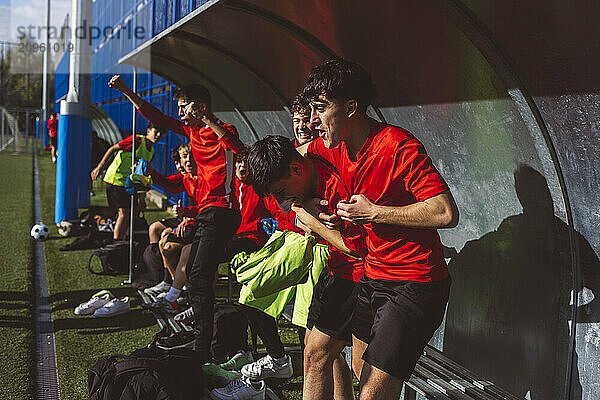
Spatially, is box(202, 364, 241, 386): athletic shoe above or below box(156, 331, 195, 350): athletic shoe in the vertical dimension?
above

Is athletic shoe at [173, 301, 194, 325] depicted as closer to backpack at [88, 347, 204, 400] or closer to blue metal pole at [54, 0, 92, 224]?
backpack at [88, 347, 204, 400]

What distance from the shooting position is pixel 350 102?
2.54m

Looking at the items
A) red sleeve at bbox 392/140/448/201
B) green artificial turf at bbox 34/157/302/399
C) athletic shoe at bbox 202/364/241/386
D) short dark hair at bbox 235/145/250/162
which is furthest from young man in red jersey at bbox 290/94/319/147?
green artificial turf at bbox 34/157/302/399

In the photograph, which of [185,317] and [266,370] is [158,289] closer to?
[185,317]

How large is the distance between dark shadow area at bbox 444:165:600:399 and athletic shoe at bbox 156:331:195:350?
192 centimetres

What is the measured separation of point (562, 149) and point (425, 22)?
3.12 ft

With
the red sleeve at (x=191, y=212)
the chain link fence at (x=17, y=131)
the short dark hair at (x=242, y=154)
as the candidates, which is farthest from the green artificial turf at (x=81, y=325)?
the chain link fence at (x=17, y=131)

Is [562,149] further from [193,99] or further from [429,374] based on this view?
[193,99]

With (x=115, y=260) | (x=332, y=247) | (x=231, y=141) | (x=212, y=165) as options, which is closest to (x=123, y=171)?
(x=115, y=260)

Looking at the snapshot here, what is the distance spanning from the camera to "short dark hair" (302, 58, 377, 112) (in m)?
2.51

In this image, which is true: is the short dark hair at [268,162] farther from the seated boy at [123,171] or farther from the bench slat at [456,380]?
the seated boy at [123,171]

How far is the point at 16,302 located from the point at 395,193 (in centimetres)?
444

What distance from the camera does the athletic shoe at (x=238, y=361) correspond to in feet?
13.6

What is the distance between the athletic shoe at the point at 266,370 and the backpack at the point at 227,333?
9.2 inches
